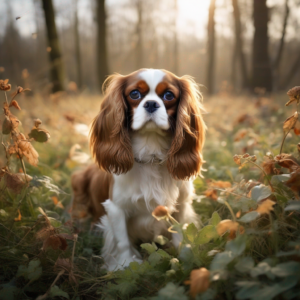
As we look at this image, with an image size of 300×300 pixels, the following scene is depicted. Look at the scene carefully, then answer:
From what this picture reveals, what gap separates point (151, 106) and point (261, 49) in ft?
23.2

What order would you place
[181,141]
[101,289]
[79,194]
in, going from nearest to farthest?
[101,289] → [181,141] → [79,194]

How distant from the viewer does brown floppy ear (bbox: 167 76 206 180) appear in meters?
1.84

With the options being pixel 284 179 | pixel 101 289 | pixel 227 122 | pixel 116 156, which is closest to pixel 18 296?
pixel 101 289

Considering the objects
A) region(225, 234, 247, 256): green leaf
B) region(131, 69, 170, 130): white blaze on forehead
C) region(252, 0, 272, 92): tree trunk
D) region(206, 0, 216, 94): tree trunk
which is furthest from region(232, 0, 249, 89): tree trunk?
region(225, 234, 247, 256): green leaf

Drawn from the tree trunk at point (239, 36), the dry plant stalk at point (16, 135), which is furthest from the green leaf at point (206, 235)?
the tree trunk at point (239, 36)

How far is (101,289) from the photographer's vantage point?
1.58 m

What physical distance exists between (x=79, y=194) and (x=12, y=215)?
2.85 ft

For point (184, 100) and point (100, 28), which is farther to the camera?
point (100, 28)

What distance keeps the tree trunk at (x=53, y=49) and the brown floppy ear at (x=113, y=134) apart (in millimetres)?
5355

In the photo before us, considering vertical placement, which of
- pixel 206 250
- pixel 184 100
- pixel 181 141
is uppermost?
Result: pixel 184 100

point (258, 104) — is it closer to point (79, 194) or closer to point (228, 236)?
point (79, 194)

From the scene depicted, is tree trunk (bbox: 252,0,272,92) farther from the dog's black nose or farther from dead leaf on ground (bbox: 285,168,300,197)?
dead leaf on ground (bbox: 285,168,300,197)

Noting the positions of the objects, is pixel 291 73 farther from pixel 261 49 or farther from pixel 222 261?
pixel 222 261

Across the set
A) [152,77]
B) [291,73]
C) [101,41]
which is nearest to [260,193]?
[152,77]
